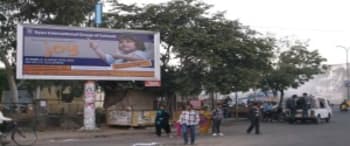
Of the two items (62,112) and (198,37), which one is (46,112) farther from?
(198,37)

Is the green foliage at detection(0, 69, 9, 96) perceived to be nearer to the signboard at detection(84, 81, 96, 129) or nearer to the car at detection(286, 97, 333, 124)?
the signboard at detection(84, 81, 96, 129)

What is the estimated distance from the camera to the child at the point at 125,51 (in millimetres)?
30969

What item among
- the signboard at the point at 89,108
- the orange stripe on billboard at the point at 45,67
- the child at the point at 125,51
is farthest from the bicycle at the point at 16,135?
the child at the point at 125,51

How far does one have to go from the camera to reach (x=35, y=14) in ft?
113

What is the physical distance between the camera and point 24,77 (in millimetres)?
29078

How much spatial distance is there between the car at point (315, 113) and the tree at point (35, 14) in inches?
564

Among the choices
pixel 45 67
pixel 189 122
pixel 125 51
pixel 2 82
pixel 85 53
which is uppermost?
pixel 125 51

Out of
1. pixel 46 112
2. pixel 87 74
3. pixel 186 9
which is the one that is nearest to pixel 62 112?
pixel 46 112

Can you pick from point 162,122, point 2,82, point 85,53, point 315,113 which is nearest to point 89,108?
point 85,53

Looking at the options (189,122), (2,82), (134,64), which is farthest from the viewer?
(2,82)

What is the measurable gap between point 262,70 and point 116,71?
10446 millimetres

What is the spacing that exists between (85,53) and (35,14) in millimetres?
5740

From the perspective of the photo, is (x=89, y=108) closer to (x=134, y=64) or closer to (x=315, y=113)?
(x=134, y=64)

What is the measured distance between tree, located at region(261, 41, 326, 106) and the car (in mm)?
8437
